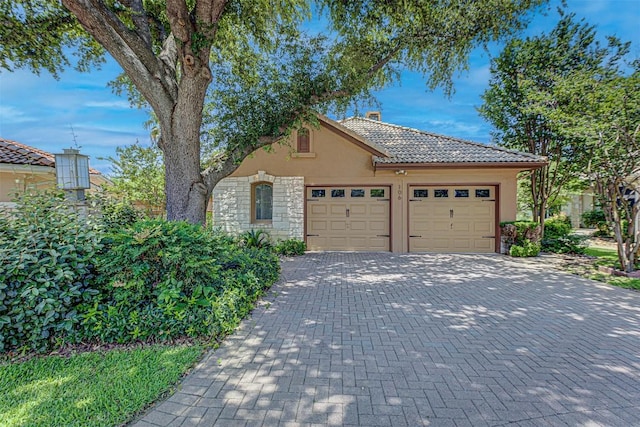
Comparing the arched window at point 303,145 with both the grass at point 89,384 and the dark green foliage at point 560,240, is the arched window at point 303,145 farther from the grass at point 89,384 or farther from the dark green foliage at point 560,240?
the dark green foliage at point 560,240

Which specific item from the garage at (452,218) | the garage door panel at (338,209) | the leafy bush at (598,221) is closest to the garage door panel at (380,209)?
the garage at (452,218)

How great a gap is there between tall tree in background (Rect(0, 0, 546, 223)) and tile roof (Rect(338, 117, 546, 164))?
8.53 ft

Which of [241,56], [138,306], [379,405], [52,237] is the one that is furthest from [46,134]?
[379,405]

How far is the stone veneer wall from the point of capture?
10602mm

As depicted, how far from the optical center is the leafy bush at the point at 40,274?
3.32 metres

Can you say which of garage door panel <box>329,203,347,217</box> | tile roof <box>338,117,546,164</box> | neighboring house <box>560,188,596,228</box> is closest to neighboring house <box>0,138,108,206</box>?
garage door panel <box>329,203,347,217</box>

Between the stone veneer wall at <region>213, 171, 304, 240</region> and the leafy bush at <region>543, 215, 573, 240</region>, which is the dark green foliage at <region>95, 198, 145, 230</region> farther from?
the leafy bush at <region>543, 215, 573, 240</region>

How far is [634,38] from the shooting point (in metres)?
8.45

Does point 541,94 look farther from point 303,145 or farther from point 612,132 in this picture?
point 303,145

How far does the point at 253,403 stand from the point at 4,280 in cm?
336

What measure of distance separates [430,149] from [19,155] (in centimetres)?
1350

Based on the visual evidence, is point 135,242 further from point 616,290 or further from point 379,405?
point 616,290

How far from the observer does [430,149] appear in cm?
1070

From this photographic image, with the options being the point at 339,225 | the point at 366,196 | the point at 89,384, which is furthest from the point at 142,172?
the point at 89,384
